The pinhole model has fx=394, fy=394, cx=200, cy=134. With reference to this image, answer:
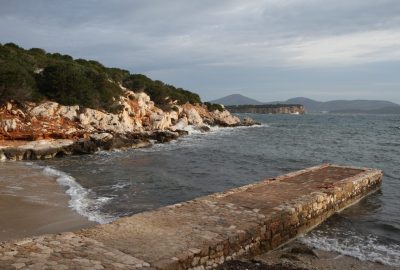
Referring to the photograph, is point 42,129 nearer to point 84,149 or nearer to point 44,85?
point 84,149

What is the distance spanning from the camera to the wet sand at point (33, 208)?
434 inches

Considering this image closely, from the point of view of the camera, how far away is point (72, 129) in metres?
29.8

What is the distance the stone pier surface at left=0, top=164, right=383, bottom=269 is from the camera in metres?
7.12

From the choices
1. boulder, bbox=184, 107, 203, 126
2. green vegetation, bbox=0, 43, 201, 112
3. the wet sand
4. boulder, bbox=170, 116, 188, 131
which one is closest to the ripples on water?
the wet sand

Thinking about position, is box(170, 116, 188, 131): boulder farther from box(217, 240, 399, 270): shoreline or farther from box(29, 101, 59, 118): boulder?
box(217, 240, 399, 270): shoreline

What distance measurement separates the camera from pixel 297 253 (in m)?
9.72

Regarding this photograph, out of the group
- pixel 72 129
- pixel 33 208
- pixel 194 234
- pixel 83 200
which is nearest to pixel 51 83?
pixel 72 129

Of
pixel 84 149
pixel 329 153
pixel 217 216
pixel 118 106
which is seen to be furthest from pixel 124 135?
pixel 217 216

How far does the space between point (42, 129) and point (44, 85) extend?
7651mm

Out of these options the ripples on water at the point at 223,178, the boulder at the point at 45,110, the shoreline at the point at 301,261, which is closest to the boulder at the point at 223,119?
the ripples on water at the point at 223,178

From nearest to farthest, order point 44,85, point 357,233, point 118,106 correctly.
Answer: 1. point 357,233
2. point 44,85
3. point 118,106

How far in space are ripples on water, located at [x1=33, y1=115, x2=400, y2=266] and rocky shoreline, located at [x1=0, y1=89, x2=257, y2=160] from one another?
1.60 metres

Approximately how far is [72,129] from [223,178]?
14736 millimetres

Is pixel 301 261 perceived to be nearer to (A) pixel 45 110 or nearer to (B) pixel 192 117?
(A) pixel 45 110
